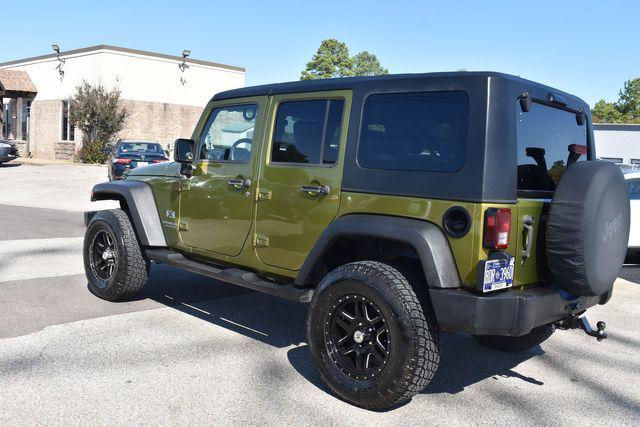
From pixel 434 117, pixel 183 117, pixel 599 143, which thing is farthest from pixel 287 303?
pixel 599 143

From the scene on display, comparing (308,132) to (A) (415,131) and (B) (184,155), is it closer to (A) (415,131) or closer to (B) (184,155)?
(A) (415,131)

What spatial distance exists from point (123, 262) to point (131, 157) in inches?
498

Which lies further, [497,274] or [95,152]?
[95,152]

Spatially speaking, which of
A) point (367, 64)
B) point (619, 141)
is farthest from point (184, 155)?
point (367, 64)

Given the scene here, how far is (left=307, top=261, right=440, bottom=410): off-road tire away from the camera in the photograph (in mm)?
3318

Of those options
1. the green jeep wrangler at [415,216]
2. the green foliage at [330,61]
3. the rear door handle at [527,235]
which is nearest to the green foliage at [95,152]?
the green jeep wrangler at [415,216]

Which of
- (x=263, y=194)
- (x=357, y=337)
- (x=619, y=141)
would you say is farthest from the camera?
(x=619, y=141)

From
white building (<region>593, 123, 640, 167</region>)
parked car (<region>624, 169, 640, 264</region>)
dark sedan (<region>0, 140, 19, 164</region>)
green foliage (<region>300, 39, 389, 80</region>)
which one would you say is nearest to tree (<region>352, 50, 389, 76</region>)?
green foliage (<region>300, 39, 389, 80</region>)

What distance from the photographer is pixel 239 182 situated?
178 inches

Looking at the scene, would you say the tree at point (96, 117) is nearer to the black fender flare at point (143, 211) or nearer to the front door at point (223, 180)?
the black fender flare at point (143, 211)

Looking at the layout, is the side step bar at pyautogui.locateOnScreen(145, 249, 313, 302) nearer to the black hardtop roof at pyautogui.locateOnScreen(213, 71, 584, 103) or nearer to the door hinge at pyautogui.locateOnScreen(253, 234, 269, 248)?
the door hinge at pyautogui.locateOnScreen(253, 234, 269, 248)

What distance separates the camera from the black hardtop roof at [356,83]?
3432mm

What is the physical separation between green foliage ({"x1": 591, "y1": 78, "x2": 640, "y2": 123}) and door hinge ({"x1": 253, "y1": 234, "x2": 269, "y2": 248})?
79019 mm

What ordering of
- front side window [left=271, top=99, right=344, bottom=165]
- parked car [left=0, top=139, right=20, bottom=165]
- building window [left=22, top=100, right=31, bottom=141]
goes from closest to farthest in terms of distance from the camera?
front side window [left=271, top=99, right=344, bottom=165] < parked car [left=0, top=139, right=20, bottom=165] < building window [left=22, top=100, right=31, bottom=141]
